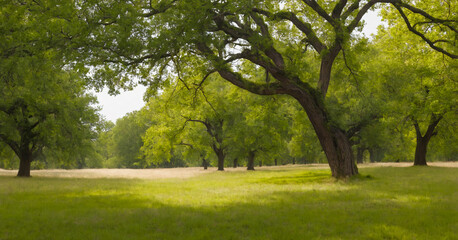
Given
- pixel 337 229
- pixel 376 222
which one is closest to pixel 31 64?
pixel 337 229

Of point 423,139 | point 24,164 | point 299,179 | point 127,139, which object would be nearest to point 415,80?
point 423,139

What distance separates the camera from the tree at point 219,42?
13.6m

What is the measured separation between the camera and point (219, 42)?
16875mm

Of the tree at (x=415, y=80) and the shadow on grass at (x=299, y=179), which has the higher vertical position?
the tree at (x=415, y=80)

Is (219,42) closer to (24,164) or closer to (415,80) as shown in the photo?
(415,80)

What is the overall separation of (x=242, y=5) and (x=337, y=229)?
980 centimetres

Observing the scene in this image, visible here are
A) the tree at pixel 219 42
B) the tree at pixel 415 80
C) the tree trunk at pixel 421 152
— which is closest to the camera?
the tree at pixel 219 42

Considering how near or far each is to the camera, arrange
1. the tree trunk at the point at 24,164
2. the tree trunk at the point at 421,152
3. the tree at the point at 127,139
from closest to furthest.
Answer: the tree trunk at the point at 24,164
the tree trunk at the point at 421,152
the tree at the point at 127,139

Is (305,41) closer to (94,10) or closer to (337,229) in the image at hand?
(94,10)

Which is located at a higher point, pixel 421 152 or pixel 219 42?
pixel 219 42

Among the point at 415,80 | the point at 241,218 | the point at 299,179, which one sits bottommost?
the point at 241,218

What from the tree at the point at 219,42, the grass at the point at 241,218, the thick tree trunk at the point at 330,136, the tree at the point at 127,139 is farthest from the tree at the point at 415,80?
the tree at the point at 127,139

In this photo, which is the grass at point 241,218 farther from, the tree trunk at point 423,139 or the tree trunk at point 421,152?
the tree trunk at point 421,152

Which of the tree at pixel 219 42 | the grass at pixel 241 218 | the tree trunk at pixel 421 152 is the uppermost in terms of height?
the tree at pixel 219 42
